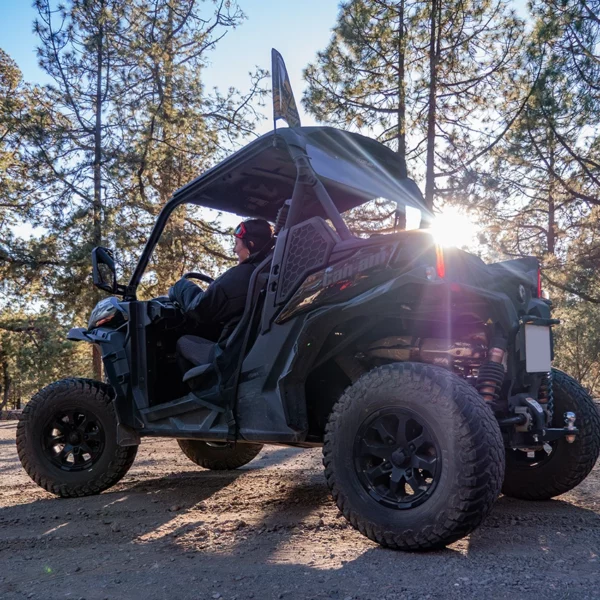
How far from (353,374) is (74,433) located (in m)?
2.29

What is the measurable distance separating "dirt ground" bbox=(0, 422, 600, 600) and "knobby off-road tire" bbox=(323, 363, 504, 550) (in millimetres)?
124

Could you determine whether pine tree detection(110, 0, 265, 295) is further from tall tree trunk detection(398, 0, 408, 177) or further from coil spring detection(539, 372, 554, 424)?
coil spring detection(539, 372, 554, 424)

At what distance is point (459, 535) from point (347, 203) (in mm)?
2961

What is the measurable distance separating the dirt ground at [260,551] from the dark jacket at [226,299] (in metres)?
1.21

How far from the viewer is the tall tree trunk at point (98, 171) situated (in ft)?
44.8

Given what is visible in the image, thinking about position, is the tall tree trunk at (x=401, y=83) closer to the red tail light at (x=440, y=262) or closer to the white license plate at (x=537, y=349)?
the white license plate at (x=537, y=349)

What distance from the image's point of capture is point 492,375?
311 cm

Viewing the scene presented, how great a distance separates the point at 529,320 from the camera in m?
3.25

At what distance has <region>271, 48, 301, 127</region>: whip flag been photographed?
3562 mm

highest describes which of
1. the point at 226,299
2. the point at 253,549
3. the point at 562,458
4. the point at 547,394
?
→ the point at 226,299

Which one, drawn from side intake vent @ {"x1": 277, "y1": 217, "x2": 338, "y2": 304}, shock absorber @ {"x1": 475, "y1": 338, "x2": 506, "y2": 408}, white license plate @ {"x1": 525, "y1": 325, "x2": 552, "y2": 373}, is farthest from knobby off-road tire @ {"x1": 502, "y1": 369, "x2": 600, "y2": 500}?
side intake vent @ {"x1": 277, "y1": 217, "x2": 338, "y2": 304}

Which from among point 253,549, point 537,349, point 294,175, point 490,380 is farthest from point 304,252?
point 253,549

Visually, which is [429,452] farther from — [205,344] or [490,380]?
[205,344]

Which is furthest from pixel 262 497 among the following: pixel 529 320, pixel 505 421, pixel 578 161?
pixel 578 161
